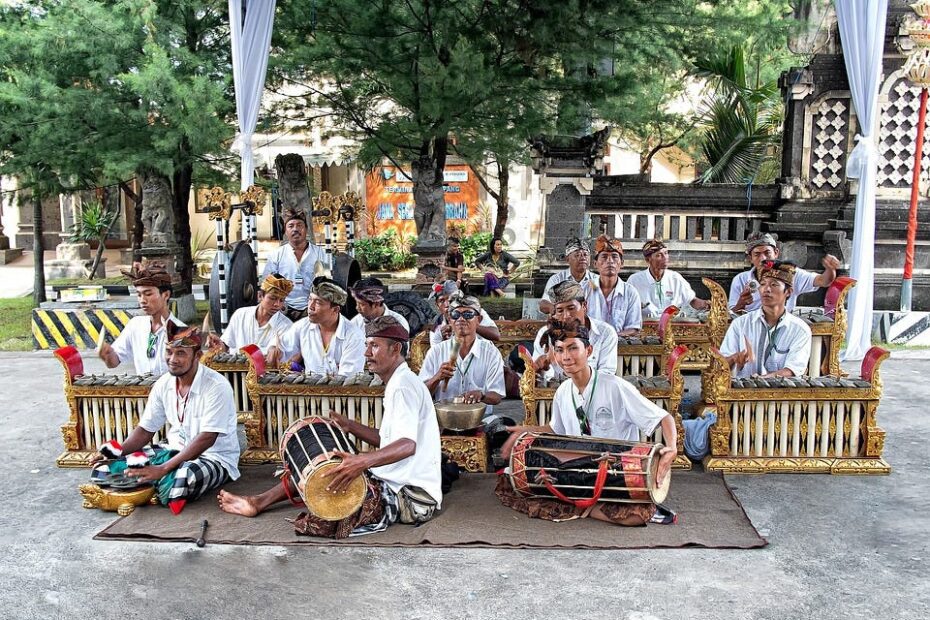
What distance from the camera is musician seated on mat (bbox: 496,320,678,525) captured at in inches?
212

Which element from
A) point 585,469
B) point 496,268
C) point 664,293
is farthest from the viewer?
point 496,268

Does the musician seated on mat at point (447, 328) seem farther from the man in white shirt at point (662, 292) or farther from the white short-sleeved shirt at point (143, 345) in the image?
the man in white shirt at point (662, 292)

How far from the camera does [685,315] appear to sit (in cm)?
905

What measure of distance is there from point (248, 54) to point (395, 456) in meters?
6.06

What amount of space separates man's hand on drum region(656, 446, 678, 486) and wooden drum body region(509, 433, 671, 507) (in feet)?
0.09

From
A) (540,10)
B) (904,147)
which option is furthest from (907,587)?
(904,147)

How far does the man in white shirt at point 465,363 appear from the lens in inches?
262

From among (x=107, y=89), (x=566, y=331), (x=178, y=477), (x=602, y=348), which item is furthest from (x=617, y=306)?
(x=107, y=89)

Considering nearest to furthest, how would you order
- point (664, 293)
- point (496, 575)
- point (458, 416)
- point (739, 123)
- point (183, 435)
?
point (496, 575)
point (183, 435)
point (458, 416)
point (664, 293)
point (739, 123)

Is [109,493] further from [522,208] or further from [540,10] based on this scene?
[522,208]

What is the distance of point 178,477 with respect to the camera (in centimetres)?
562

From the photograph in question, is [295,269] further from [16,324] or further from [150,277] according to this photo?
[16,324]

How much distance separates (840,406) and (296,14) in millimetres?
7859

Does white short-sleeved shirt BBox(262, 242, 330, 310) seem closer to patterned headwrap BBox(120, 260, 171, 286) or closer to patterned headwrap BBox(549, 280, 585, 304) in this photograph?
patterned headwrap BBox(120, 260, 171, 286)
